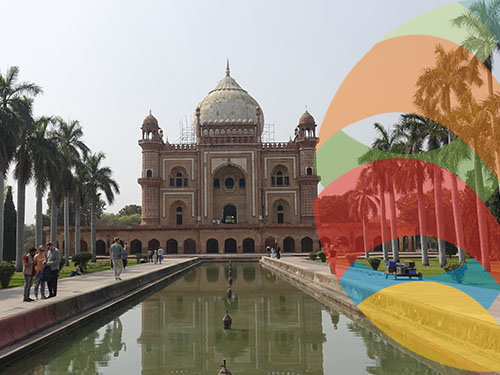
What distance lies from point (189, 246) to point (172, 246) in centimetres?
176

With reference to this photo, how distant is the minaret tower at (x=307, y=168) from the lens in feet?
170

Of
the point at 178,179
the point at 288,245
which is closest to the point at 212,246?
the point at 288,245

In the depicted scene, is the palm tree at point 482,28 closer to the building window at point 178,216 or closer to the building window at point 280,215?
the building window at point 280,215

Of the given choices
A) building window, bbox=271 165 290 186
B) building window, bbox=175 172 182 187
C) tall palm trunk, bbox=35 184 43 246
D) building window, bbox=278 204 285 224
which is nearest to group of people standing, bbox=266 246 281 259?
building window, bbox=278 204 285 224

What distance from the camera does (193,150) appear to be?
54.3 m

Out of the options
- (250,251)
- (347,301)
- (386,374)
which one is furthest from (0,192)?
(250,251)

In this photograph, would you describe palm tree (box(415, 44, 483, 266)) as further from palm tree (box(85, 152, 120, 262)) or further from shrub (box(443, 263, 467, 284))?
palm tree (box(85, 152, 120, 262))

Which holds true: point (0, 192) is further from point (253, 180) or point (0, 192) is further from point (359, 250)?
point (359, 250)

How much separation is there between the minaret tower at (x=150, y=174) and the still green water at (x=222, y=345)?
38.9 meters

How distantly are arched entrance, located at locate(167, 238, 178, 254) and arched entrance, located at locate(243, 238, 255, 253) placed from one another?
23.0 ft

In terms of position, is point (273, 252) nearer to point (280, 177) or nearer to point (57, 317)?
point (280, 177)

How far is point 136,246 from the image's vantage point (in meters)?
49.9

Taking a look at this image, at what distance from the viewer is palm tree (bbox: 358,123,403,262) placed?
93.4ft

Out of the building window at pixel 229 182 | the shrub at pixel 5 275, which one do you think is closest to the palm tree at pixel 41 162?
the shrub at pixel 5 275
